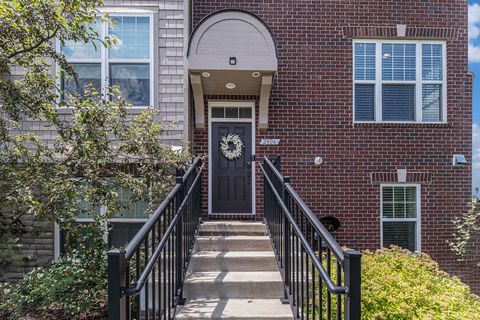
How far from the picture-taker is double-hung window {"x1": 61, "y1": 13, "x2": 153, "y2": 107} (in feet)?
18.5

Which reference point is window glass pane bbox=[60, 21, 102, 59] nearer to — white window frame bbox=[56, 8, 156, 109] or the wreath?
white window frame bbox=[56, 8, 156, 109]

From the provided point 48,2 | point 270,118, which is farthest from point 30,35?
point 270,118

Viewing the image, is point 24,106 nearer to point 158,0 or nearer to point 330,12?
point 158,0

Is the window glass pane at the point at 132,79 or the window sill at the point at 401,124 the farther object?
the window sill at the point at 401,124

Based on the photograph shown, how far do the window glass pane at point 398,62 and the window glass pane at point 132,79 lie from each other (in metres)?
4.42

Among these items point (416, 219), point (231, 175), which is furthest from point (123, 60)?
point (416, 219)

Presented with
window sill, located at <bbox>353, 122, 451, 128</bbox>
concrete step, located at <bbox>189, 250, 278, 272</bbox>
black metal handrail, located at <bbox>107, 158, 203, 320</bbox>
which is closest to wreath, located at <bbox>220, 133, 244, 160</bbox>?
black metal handrail, located at <bbox>107, 158, 203, 320</bbox>

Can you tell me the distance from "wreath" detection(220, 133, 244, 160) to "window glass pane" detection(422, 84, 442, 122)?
358cm

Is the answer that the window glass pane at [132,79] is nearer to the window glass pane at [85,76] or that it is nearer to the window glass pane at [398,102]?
the window glass pane at [85,76]

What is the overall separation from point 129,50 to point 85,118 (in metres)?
2.36

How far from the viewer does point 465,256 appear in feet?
20.4

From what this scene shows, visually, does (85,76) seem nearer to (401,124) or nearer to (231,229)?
(231,229)

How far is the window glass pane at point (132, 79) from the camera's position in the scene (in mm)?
5695

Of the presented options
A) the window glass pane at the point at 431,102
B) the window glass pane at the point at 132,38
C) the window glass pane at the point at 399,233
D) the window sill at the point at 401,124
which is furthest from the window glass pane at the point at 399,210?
the window glass pane at the point at 132,38
